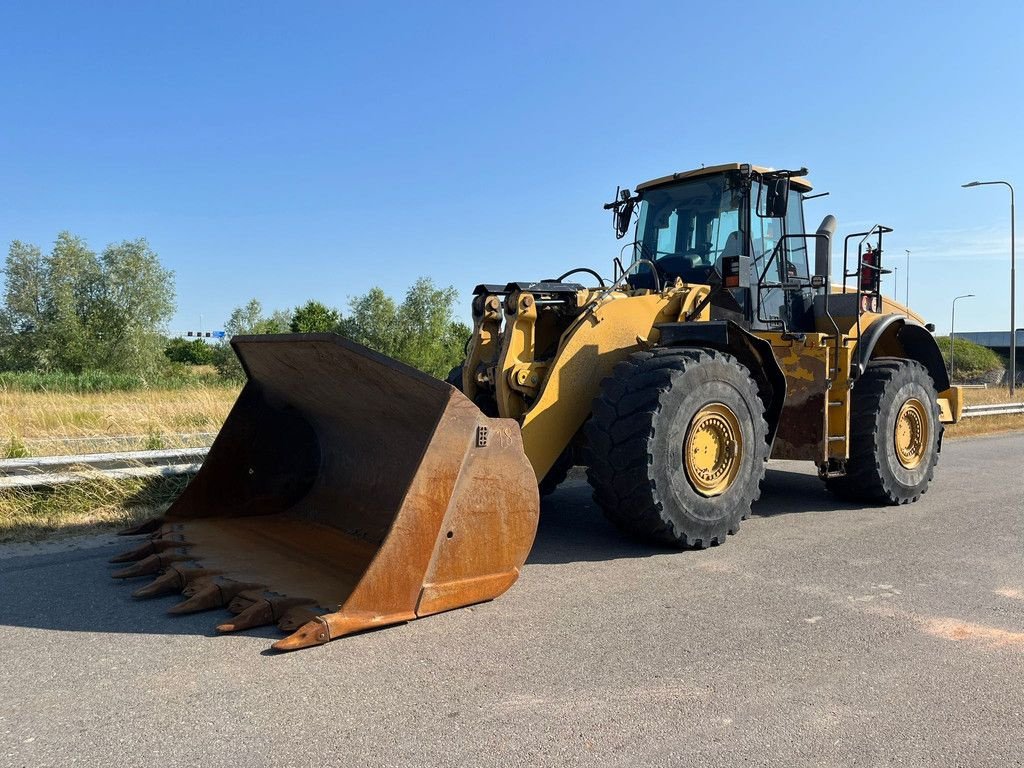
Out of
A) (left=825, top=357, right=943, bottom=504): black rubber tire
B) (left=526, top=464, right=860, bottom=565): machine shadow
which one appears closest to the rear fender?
(left=825, top=357, right=943, bottom=504): black rubber tire

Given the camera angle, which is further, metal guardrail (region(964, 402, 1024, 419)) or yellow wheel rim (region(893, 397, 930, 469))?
metal guardrail (region(964, 402, 1024, 419))

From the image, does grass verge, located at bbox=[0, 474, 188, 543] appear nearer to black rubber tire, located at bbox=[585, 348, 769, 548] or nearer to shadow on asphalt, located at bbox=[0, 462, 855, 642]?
shadow on asphalt, located at bbox=[0, 462, 855, 642]

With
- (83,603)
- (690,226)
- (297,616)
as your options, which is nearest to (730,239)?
(690,226)

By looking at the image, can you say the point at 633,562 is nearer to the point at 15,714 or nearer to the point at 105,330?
the point at 15,714

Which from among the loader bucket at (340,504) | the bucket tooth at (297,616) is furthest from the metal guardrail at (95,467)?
the bucket tooth at (297,616)

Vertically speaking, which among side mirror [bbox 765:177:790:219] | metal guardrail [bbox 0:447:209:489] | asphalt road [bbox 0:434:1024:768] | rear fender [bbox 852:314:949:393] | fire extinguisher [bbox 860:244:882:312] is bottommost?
asphalt road [bbox 0:434:1024:768]

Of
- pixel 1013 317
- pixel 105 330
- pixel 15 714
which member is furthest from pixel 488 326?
pixel 105 330

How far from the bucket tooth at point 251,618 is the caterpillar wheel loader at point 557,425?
0.06 ft

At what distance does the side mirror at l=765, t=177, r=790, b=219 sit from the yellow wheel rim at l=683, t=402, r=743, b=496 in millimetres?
1886

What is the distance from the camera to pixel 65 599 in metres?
4.20

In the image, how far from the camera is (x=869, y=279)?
749 centimetres

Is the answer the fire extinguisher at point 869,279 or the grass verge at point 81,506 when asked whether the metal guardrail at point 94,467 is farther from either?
the fire extinguisher at point 869,279

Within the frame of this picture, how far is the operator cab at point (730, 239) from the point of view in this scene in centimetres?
653

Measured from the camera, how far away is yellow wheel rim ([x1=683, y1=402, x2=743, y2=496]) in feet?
17.2
